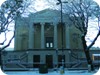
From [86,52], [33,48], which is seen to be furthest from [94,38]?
[33,48]

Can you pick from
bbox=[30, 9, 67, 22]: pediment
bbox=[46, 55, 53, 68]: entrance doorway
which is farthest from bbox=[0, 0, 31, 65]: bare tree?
bbox=[46, 55, 53, 68]: entrance doorway

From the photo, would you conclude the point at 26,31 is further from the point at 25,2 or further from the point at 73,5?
the point at 25,2

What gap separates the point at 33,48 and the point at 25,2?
33.0 feet

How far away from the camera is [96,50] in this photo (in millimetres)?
17016

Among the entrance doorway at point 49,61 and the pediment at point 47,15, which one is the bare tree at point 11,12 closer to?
the pediment at point 47,15

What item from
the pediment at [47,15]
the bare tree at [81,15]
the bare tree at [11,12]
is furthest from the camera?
the pediment at [47,15]

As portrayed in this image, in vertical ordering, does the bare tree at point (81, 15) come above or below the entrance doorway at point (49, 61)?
above

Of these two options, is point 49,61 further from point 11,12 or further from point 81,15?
point 11,12

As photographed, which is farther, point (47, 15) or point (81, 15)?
point (47, 15)

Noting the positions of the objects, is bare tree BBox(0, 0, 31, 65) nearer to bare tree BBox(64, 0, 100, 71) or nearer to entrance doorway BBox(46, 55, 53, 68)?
bare tree BBox(64, 0, 100, 71)

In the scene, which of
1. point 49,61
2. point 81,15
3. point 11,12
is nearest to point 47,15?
point 49,61

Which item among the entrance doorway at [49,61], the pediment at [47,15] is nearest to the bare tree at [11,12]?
the pediment at [47,15]

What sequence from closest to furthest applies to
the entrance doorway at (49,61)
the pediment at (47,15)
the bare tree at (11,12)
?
the bare tree at (11,12)
the pediment at (47,15)
the entrance doorway at (49,61)

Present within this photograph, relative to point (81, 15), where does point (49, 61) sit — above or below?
below
